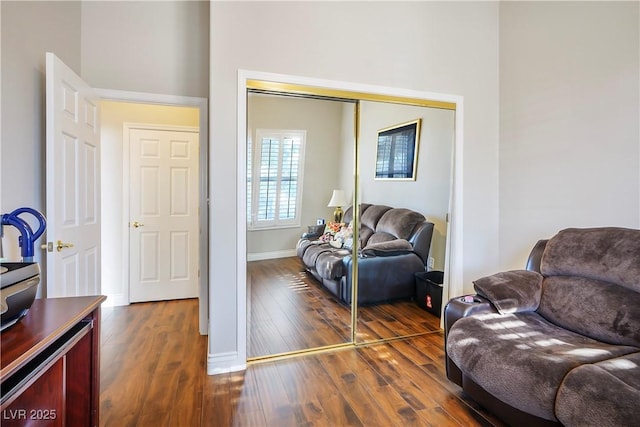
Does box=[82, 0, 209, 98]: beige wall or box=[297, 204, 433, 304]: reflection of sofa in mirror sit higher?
box=[82, 0, 209, 98]: beige wall

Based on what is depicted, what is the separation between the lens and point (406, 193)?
2.88 metres

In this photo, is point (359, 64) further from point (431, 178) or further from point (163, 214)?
point (163, 214)

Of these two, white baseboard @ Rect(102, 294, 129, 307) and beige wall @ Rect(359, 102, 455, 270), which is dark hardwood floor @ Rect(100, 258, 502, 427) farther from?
beige wall @ Rect(359, 102, 455, 270)

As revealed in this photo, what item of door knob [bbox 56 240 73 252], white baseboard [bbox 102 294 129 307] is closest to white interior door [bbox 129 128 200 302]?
white baseboard [bbox 102 294 129 307]

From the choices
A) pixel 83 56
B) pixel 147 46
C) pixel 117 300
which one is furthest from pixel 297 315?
pixel 83 56

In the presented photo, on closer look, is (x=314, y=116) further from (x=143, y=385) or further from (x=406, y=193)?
(x=143, y=385)

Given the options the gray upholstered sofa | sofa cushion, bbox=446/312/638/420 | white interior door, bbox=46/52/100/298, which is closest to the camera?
the gray upholstered sofa

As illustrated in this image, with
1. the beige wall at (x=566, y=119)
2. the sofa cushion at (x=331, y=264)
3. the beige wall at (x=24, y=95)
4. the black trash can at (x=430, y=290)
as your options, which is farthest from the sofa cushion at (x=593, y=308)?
the beige wall at (x=24, y=95)

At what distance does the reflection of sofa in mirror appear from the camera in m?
2.74

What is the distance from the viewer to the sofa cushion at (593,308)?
5.63 ft

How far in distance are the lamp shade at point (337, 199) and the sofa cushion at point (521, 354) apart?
4.06ft

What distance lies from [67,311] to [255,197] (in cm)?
138

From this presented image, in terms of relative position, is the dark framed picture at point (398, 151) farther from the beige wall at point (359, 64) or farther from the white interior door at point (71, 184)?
the white interior door at point (71, 184)

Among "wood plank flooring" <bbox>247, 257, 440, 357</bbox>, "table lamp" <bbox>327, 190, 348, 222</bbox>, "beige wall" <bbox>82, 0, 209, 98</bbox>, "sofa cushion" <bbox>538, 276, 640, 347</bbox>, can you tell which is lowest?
"wood plank flooring" <bbox>247, 257, 440, 357</bbox>
